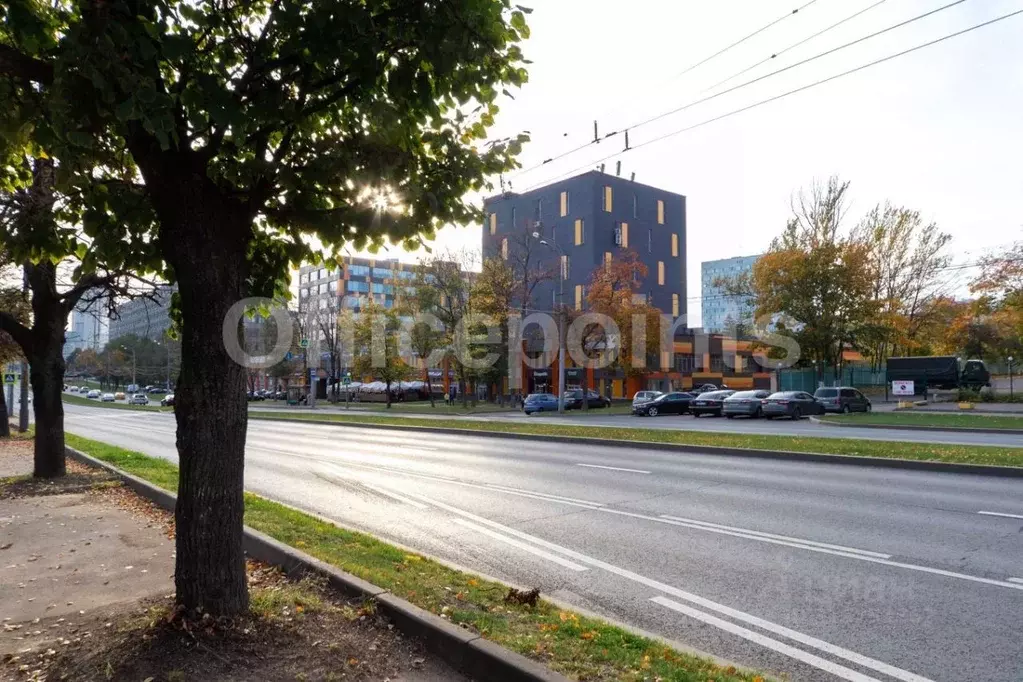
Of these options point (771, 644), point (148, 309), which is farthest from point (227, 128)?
point (148, 309)

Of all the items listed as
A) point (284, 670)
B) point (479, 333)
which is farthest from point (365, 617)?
point (479, 333)

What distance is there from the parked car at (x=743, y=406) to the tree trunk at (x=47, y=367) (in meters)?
29.3

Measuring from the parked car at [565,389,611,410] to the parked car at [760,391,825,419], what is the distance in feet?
43.7

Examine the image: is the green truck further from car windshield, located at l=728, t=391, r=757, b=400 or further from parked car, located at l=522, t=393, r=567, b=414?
parked car, located at l=522, t=393, r=567, b=414

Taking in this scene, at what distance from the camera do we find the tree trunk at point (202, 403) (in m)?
4.34

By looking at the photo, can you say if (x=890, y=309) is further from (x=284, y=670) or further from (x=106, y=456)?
(x=284, y=670)

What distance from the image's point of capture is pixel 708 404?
37531 mm

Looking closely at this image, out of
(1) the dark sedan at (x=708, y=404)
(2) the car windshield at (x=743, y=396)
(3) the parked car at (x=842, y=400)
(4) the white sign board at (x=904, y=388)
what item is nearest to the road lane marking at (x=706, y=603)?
(2) the car windshield at (x=743, y=396)

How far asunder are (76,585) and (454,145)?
4778 mm

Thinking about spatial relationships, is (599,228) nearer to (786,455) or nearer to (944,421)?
(944,421)

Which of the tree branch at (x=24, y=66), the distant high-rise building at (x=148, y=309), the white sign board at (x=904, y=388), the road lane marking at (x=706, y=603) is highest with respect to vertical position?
the tree branch at (x=24, y=66)

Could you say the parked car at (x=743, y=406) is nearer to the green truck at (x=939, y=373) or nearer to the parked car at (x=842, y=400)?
the parked car at (x=842, y=400)

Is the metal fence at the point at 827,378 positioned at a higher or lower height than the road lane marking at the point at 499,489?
higher

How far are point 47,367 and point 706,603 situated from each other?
1140cm
